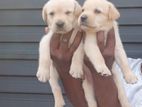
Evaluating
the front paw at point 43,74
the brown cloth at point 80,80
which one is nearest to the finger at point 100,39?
the brown cloth at point 80,80

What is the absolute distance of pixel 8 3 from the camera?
346cm

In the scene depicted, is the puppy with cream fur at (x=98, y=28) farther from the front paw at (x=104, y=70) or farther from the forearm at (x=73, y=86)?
the forearm at (x=73, y=86)

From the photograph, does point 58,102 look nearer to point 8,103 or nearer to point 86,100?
point 86,100

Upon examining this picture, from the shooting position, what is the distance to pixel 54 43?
1800mm

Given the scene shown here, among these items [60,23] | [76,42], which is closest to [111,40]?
[76,42]

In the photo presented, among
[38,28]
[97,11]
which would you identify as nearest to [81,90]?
[97,11]

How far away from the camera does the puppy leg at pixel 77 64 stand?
175cm

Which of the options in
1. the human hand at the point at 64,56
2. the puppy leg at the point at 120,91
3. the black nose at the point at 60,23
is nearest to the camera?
the black nose at the point at 60,23

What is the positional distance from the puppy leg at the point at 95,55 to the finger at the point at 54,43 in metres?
0.11

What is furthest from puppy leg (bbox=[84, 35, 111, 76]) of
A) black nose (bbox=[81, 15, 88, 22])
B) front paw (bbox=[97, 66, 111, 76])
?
black nose (bbox=[81, 15, 88, 22])

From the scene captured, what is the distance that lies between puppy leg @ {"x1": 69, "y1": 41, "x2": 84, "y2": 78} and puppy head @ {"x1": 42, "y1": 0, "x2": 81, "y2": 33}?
0.35 ft

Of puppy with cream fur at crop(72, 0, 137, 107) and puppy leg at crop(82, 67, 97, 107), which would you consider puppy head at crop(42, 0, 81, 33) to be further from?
puppy leg at crop(82, 67, 97, 107)

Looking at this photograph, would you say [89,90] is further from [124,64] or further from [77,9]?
[77,9]

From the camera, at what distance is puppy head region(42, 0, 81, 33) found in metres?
1.70
